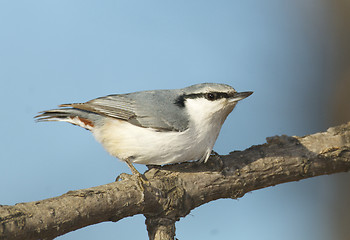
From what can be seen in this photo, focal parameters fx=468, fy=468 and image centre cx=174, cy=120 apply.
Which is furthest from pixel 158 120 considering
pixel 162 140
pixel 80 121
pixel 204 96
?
pixel 80 121

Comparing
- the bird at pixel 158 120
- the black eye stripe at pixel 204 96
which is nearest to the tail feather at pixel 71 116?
the bird at pixel 158 120

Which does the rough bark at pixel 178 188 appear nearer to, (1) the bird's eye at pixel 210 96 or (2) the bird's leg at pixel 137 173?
(2) the bird's leg at pixel 137 173

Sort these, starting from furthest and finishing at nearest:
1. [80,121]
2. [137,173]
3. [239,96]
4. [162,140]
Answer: [80,121]
[239,96]
[162,140]
[137,173]

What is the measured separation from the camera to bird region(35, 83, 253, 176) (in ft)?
9.92

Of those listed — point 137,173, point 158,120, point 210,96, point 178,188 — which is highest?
point 210,96

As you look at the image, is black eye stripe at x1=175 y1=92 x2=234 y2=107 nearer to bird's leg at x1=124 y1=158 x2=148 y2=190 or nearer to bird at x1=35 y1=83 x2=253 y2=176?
bird at x1=35 y1=83 x2=253 y2=176

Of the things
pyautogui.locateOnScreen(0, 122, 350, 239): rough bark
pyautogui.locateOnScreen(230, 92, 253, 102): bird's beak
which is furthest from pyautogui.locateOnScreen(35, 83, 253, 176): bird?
pyautogui.locateOnScreen(0, 122, 350, 239): rough bark

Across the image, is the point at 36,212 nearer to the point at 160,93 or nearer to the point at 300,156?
the point at 160,93

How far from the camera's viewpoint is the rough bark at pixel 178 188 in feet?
7.45

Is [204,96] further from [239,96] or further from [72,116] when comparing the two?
[72,116]

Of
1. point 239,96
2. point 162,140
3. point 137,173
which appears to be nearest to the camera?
point 137,173

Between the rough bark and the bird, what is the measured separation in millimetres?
149

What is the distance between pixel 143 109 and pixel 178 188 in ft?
2.08

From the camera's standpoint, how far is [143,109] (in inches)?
126
